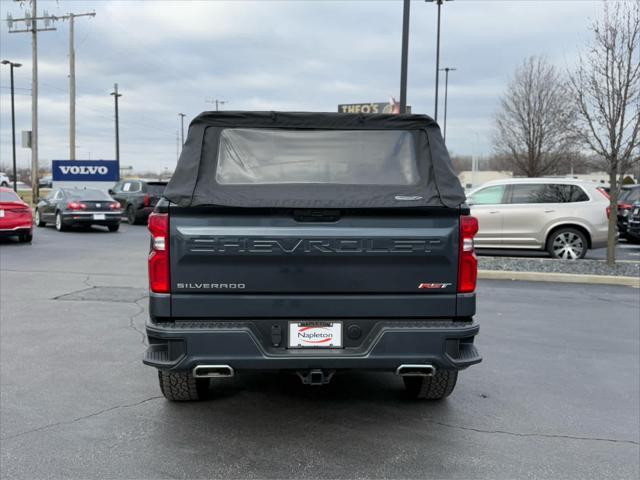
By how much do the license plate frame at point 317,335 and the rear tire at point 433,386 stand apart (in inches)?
43.0

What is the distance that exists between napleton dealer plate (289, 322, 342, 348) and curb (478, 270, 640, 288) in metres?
7.72

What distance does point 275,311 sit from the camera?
3.59 meters

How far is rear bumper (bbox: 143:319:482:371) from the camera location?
3.55 m

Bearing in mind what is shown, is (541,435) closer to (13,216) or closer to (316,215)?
(316,215)

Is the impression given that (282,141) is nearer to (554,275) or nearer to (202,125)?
(202,125)

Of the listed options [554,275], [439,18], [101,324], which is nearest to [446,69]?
[439,18]

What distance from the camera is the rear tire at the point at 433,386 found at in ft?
14.4

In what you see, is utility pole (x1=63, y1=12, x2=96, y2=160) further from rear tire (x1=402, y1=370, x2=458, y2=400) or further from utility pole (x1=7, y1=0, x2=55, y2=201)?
rear tire (x1=402, y1=370, x2=458, y2=400)

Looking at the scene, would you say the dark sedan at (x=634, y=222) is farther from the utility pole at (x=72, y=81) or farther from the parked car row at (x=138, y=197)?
the utility pole at (x=72, y=81)

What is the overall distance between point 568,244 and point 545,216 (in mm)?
778

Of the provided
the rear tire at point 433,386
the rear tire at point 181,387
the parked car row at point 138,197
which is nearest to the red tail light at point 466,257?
the rear tire at point 433,386

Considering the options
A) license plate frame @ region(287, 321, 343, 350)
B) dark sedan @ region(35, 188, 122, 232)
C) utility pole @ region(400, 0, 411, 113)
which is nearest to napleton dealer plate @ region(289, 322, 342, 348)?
license plate frame @ region(287, 321, 343, 350)

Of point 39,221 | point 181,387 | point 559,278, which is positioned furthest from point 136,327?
point 39,221

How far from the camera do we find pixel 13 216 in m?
15.5
